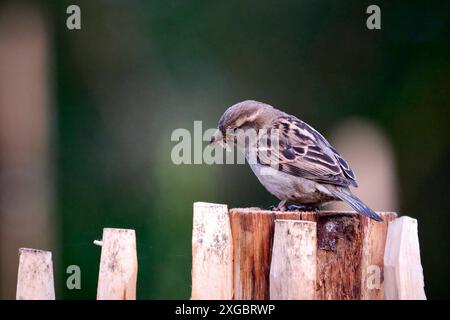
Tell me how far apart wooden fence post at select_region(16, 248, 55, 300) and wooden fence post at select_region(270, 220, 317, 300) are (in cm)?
102

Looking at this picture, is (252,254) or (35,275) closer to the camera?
(35,275)

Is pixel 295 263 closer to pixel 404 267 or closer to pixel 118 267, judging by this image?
pixel 404 267

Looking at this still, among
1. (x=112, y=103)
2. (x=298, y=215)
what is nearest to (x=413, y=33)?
(x=112, y=103)

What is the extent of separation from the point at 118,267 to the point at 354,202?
1611mm

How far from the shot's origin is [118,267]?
3.42 meters

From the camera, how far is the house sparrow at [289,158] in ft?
16.1

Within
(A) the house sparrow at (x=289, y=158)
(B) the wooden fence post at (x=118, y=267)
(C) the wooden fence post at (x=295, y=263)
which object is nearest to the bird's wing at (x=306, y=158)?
(A) the house sparrow at (x=289, y=158)

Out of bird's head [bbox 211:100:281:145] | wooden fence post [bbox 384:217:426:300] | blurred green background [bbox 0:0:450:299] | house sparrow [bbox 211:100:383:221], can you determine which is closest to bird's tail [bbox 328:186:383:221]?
house sparrow [bbox 211:100:383:221]

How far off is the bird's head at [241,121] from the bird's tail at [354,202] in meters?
0.82

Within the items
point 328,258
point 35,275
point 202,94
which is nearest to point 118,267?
point 35,275

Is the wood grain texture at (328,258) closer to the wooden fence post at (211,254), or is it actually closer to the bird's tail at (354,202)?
the bird's tail at (354,202)

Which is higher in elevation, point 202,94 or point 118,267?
point 202,94

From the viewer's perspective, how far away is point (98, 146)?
316 inches
